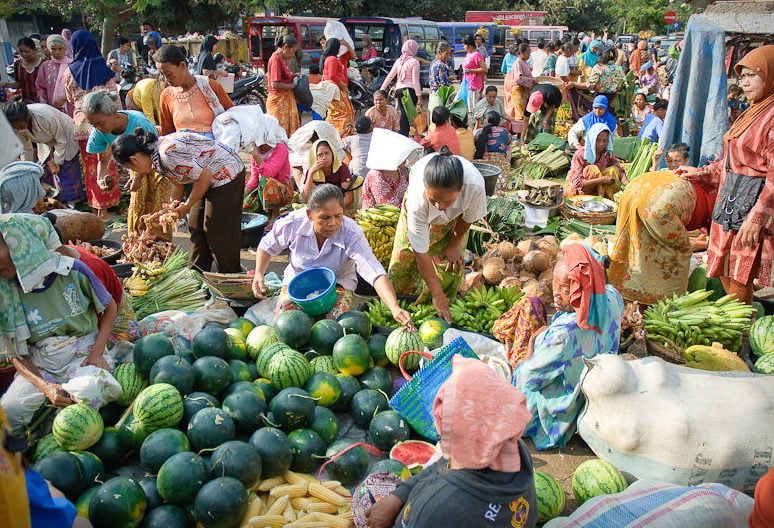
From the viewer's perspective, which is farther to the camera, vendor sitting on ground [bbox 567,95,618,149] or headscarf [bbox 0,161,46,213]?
vendor sitting on ground [bbox 567,95,618,149]

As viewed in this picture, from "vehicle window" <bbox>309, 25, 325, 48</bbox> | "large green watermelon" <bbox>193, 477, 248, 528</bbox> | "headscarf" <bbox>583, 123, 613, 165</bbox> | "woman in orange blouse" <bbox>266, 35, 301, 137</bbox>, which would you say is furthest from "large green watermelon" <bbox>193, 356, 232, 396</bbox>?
"vehicle window" <bbox>309, 25, 325, 48</bbox>

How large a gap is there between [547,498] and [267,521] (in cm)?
136

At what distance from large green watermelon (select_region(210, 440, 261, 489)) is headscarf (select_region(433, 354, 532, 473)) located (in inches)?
48.2

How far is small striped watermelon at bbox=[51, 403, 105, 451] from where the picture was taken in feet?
9.13

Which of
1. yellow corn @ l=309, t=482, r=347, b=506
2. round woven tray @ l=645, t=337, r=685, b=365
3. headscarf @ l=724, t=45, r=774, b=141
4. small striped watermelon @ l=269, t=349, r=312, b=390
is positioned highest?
headscarf @ l=724, t=45, r=774, b=141

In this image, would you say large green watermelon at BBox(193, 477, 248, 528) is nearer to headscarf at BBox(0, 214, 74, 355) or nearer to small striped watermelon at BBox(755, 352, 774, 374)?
headscarf at BBox(0, 214, 74, 355)

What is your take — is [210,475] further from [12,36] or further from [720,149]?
[12,36]

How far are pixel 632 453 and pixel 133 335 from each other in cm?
321

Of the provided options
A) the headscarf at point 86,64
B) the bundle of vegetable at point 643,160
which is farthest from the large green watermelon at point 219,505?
the bundle of vegetable at point 643,160

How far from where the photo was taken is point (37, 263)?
3.10 meters

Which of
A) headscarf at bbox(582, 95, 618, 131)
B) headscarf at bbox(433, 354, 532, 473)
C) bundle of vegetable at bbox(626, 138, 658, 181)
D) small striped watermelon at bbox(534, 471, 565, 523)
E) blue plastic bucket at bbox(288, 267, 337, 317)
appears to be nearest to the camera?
headscarf at bbox(433, 354, 532, 473)

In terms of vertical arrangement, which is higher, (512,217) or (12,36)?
(12,36)

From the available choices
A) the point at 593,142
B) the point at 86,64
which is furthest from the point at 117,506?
the point at 593,142

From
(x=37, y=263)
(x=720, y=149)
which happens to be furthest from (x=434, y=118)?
(x=37, y=263)
